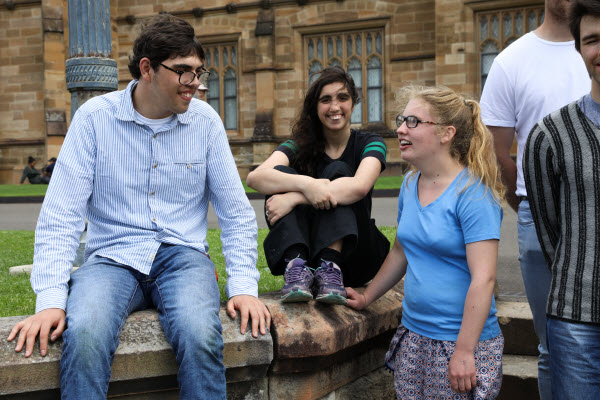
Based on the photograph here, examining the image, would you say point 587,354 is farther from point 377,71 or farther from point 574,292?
point 377,71

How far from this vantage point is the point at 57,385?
2.14 m

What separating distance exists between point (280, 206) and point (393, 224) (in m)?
5.67

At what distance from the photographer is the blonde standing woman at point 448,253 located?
2.30 meters

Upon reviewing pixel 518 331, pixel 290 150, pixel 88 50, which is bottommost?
pixel 518 331

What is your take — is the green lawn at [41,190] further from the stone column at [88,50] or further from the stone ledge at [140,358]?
the stone ledge at [140,358]

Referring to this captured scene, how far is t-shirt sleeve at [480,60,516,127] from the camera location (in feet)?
9.06

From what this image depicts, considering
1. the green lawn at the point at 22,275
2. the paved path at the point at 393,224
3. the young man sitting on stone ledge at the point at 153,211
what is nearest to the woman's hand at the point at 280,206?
the young man sitting on stone ledge at the point at 153,211

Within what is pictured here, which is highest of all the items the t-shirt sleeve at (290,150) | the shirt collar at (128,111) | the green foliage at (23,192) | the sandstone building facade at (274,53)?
the sandstone building facade at (274,53)

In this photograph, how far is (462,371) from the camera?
2250mm

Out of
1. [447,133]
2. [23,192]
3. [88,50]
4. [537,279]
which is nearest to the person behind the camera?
[447,133]

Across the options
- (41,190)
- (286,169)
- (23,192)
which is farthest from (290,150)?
(41,190)

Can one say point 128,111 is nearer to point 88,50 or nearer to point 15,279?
point 88,50

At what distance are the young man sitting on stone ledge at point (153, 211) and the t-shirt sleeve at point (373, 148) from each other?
774mm

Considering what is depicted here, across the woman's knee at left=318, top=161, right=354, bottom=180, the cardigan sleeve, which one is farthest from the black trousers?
the cardigan sleeve
